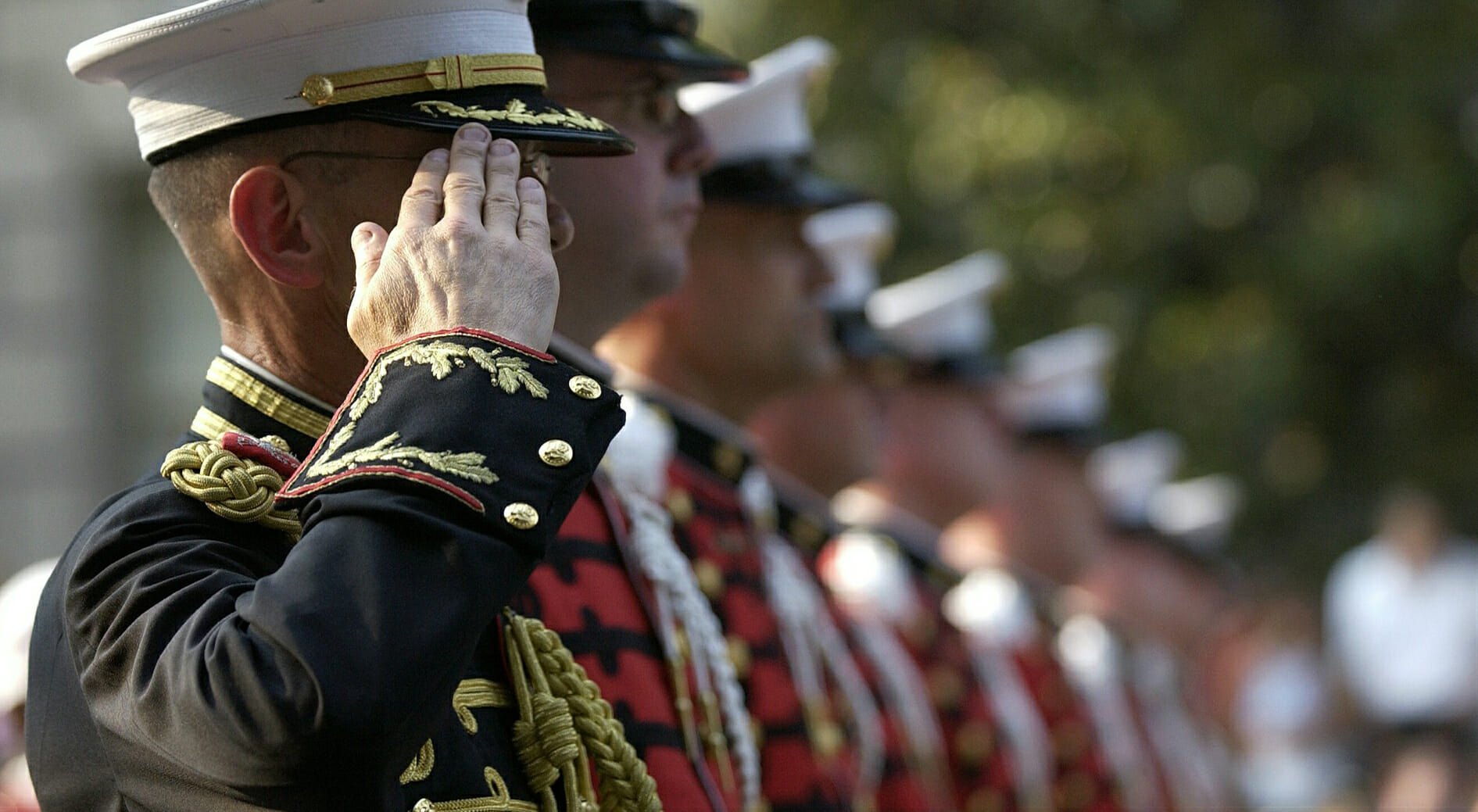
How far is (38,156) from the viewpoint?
47.7 feet

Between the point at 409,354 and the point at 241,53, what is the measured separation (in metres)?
0.52

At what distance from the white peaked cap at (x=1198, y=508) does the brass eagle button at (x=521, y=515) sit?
29.4ft

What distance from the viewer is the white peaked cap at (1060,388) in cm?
848

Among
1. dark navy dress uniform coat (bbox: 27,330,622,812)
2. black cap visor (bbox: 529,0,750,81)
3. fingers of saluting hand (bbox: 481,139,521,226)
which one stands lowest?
dark navy dress uniform coat (bbox: 27,330,622,812)

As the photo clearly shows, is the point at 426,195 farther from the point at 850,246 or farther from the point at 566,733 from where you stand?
the point at 850,246

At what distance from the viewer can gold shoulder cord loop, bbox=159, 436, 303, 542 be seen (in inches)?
86.1

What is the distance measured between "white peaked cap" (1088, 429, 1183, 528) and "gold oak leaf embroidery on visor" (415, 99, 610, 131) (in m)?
7.20

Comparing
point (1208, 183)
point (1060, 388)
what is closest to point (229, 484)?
point (1060, 388)

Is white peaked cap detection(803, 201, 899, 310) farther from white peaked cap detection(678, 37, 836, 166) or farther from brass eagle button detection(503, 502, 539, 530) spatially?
brass eagle button detection(503, 502, 539, 530)

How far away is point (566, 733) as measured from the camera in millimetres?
2424

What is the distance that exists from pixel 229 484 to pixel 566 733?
1.67ft

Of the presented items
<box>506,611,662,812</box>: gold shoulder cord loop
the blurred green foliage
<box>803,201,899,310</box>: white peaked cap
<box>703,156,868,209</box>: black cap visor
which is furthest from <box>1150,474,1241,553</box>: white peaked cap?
<box>506,611,662,812</box>: gold shoulder cord loop

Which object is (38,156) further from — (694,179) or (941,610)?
(694,179)

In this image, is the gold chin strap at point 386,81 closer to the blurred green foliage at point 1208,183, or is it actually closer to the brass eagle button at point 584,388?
the brass eagle button at point 584,388
